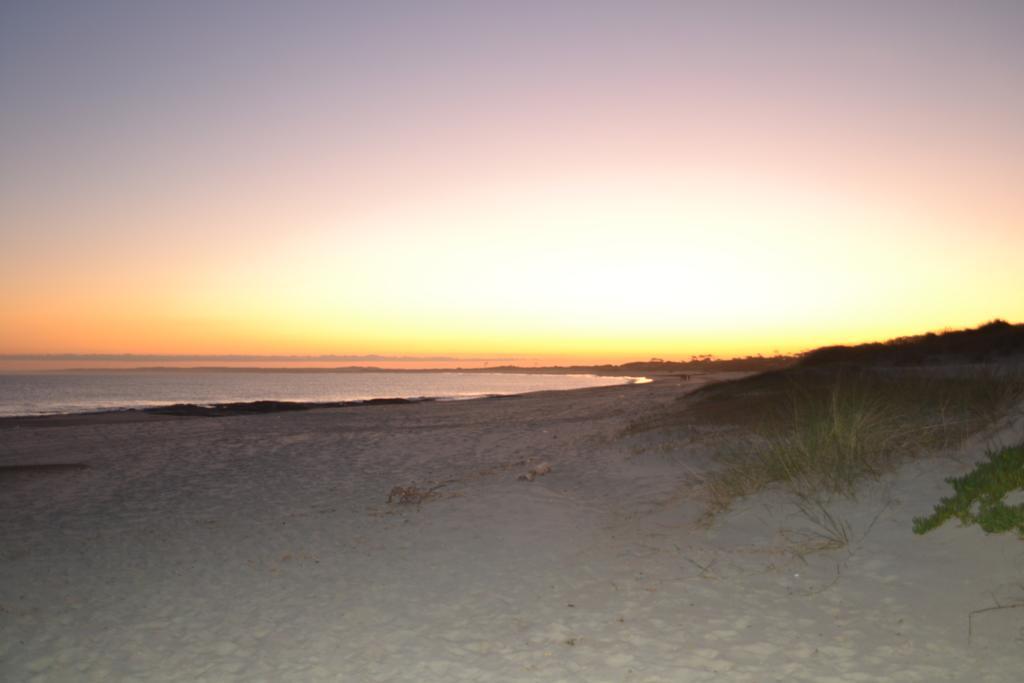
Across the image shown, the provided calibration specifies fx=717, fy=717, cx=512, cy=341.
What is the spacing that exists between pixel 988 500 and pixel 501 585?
5.50 meters

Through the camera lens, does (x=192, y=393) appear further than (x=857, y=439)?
Yes

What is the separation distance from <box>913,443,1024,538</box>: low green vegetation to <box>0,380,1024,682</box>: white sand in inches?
5.9

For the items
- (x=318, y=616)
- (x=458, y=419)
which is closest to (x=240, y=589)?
(x=318, y=616)

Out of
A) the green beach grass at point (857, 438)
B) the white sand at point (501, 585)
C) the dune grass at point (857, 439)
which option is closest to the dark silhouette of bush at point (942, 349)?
the green beach grass at point (857, 438)

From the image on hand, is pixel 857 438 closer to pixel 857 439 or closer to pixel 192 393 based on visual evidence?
pixel 857 439

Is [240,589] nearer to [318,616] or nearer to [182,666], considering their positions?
[318,616]

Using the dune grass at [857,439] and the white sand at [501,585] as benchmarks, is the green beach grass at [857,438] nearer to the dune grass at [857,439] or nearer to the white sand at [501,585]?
the dune grass at [857,439]

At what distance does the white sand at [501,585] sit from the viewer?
5977 millimetres

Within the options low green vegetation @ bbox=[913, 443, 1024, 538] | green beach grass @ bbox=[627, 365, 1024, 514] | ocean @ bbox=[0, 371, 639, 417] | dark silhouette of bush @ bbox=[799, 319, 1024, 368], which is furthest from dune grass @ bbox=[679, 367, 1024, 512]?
ocean @ bbox=[0, 371, 639, 417]

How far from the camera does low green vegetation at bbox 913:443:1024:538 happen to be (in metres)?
7.44

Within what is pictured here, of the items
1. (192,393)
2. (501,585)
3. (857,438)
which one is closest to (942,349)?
(857,438)

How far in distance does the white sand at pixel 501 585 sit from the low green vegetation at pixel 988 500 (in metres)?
0.15

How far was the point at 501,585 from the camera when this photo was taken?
8.12 m

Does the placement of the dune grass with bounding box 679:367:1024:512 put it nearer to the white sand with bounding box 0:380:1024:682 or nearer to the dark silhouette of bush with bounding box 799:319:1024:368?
the white sand with bounding box 0:380:1024:682
